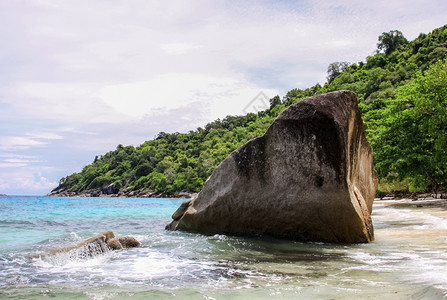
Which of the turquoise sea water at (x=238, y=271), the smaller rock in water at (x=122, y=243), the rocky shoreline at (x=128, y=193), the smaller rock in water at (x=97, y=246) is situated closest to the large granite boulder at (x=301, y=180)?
the turquoise sea water at (x=238, y=271)

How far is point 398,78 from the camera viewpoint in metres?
79.5

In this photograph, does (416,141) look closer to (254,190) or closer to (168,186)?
(254,190)

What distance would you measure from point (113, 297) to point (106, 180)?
446ft

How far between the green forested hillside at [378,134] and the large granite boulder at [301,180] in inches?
507

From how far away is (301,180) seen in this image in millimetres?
9211

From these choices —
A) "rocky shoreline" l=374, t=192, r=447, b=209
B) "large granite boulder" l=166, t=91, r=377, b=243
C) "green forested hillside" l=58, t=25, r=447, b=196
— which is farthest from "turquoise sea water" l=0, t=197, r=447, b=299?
"rocky shoreline" l=374, t=192, r=447, b=209

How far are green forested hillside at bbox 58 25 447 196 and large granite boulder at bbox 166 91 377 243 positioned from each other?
42.2 ft

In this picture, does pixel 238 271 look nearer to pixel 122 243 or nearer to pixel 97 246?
pixel 97 246

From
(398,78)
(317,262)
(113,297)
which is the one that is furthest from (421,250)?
(398,78)

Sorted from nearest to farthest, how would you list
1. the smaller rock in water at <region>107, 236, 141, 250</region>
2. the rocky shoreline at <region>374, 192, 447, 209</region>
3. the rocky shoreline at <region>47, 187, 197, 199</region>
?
the smaller rock in water at <region>107, 236, 141, 250</region>, the rocky shoreline at <region>374, 192, 447, 209</region>, the rocky shoreline at <region>47, 187, 197, 199</region>

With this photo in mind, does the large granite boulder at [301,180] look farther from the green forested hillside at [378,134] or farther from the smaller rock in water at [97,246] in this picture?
the green forested hillside at [378,134]

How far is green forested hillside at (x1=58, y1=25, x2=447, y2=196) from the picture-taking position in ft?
73.4

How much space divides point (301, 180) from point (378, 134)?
22.1 meters

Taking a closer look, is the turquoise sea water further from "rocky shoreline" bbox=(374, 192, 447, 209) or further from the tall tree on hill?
the tall tree on hill
